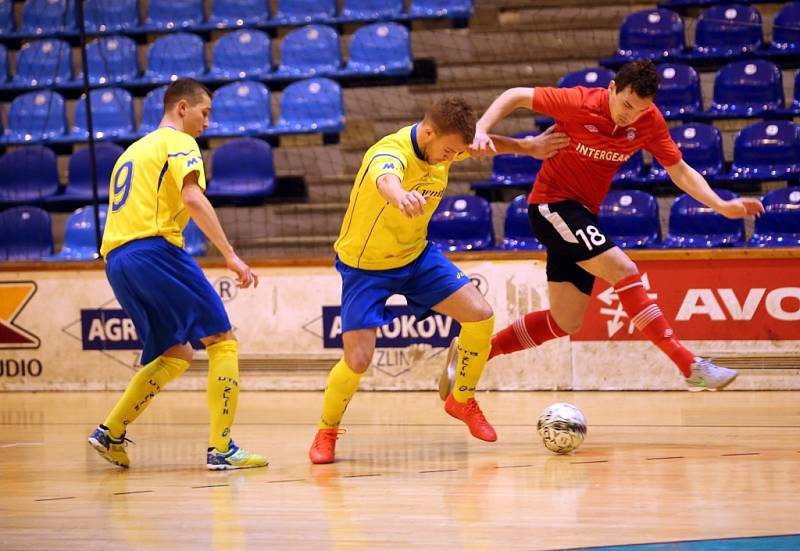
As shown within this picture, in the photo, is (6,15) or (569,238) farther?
(6,15)

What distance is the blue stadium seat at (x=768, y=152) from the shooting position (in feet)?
30.0

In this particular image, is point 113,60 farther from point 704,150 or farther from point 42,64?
point 704,150

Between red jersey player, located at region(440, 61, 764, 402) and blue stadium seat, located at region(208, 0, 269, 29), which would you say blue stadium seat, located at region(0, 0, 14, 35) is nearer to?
blue stadium seat, located at region(208, 0, 269, 29)

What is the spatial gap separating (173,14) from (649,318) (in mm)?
8076

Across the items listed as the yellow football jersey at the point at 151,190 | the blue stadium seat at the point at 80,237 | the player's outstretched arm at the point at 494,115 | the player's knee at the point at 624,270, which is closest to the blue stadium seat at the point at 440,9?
the blue stadium seat at the point at 80,237

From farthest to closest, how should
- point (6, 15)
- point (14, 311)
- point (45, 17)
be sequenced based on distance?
point (6, 15) → point (45, 17) → point (14, 311)

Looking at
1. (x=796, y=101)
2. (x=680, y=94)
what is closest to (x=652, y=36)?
(x=680, y=94)

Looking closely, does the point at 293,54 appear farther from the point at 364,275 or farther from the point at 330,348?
the point at 364,275

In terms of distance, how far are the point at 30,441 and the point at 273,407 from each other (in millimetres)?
1769

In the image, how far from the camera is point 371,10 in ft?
38.5

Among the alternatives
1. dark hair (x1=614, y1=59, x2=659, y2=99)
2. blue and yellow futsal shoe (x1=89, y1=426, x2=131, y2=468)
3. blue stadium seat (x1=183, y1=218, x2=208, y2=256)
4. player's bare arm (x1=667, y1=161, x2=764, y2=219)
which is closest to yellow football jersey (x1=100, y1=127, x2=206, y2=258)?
Answer: blue and yellow futsal shoe (x1=89, y1=426, x2=131, y2=468)

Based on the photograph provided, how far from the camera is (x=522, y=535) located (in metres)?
3.90

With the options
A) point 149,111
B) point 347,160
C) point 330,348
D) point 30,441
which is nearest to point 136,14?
point 149,111

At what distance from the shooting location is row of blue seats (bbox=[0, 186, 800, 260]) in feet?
28.1
